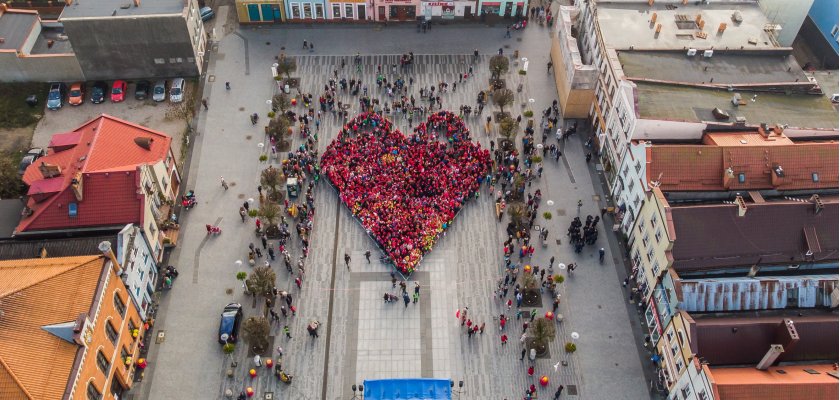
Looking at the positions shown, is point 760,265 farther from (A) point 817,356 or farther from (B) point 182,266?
(B) point 182,266

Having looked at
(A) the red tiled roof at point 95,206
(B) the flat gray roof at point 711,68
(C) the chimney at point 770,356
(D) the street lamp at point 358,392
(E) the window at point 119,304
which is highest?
(B) the flat gray roof at point 711,68

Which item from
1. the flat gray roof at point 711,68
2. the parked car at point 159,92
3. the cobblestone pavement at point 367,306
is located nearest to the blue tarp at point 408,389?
the cobblestone pavement at point 367,306

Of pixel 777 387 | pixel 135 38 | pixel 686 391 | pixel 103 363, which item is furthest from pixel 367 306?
pixel 135 38

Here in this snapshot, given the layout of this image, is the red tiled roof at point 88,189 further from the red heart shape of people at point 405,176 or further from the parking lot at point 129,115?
the red heart shape of people at point 405,176

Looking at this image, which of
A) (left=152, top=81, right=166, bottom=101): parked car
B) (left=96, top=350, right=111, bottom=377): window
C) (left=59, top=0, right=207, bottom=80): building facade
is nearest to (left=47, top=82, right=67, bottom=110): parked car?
(left=59, top=0, right=207, bottom=80): building facade

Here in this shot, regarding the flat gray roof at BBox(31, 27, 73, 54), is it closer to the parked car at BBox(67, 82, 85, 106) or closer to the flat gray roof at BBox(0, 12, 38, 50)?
the flat gray roof at BBox(0, 12, 38, 50)

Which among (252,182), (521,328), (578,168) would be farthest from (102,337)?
(578,168)
